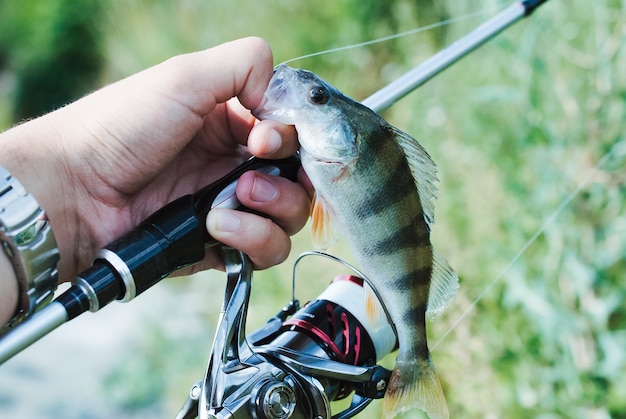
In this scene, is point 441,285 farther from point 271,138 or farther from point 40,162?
point 40,162

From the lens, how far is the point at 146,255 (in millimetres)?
1420

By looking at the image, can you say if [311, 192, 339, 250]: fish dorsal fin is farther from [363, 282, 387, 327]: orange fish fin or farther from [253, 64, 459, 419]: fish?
[363, 282, 387, 327]: orange fish fin

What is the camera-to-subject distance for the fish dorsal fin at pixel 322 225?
4.98 ft

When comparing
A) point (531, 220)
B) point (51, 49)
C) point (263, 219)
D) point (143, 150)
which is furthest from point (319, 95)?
point (51, 49)

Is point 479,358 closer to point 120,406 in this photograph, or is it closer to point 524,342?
point 524,342

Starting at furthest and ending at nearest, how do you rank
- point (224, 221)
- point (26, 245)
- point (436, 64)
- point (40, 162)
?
point (436, 64) < point (40, 162) < point (224, 221) < point (26, 245)

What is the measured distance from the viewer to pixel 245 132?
6.34 feet

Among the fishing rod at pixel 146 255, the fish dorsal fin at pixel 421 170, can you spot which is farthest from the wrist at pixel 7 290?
the fish dorsal fin at pixel 421 170

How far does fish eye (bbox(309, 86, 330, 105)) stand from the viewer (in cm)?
147

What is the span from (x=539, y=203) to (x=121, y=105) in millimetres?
1743

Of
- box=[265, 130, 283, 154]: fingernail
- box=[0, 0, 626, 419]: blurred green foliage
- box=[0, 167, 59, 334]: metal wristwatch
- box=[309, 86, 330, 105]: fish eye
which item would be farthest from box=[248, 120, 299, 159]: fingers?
box=[0, 0, 626, 419]: blurred green foliage

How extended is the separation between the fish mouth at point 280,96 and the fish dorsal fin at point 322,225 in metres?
0.18

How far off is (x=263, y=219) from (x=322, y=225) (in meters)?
0.22

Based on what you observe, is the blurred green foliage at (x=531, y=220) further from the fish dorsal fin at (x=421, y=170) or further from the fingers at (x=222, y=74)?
the fingers at (x=222, y=74)
